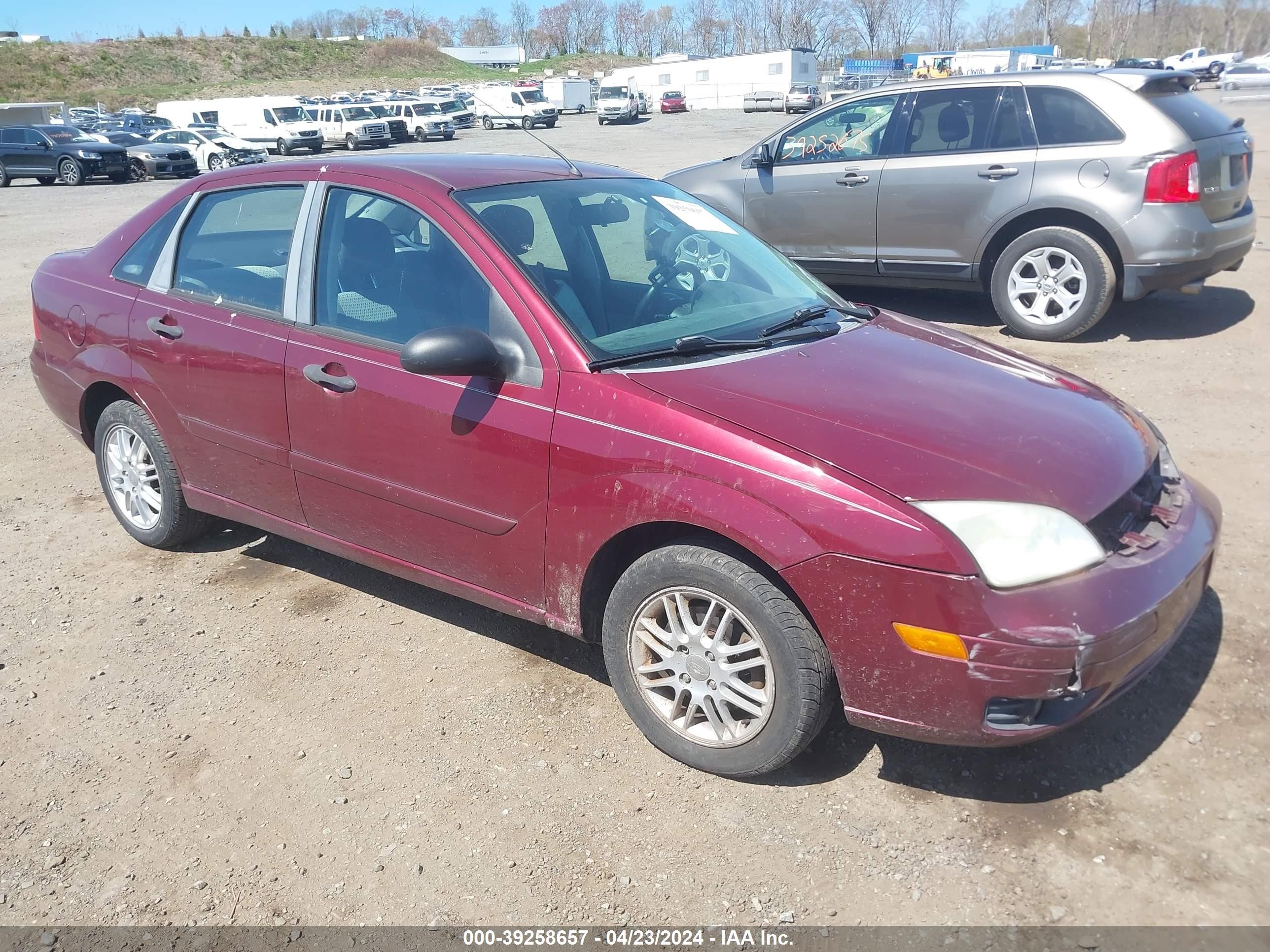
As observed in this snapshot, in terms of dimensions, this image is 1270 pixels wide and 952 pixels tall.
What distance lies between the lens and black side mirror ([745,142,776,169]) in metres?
8.58

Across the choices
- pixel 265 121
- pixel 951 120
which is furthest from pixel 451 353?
pixel 265 121

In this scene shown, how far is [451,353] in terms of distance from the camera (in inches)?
122

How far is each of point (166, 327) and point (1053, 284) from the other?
5.89 metres

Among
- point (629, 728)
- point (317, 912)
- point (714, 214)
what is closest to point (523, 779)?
point (629, 728)

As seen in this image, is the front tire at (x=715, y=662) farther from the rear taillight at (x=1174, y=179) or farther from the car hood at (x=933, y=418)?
the rear taillight at (x=1174, y=179)

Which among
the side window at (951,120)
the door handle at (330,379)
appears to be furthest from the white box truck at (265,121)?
the door handle at (330,379)

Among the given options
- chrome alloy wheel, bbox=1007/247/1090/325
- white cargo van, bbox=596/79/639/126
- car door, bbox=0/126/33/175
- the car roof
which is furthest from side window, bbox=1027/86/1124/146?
white cargo van, bbox=596/79/639/126

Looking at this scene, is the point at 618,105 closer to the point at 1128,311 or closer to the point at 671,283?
the point at 1128,311

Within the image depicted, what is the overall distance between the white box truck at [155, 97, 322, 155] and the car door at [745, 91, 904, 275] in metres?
34.1

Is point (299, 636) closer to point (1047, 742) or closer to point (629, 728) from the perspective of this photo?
point (629, 728)

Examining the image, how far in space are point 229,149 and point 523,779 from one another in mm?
33378

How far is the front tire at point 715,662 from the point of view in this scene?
2787mm

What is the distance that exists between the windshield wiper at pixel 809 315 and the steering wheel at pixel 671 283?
30 centimetres

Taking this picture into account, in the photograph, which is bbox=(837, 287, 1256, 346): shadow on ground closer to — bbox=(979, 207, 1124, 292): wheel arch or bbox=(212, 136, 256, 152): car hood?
bbox=(979, 207, 1124, 292): wheel arch
